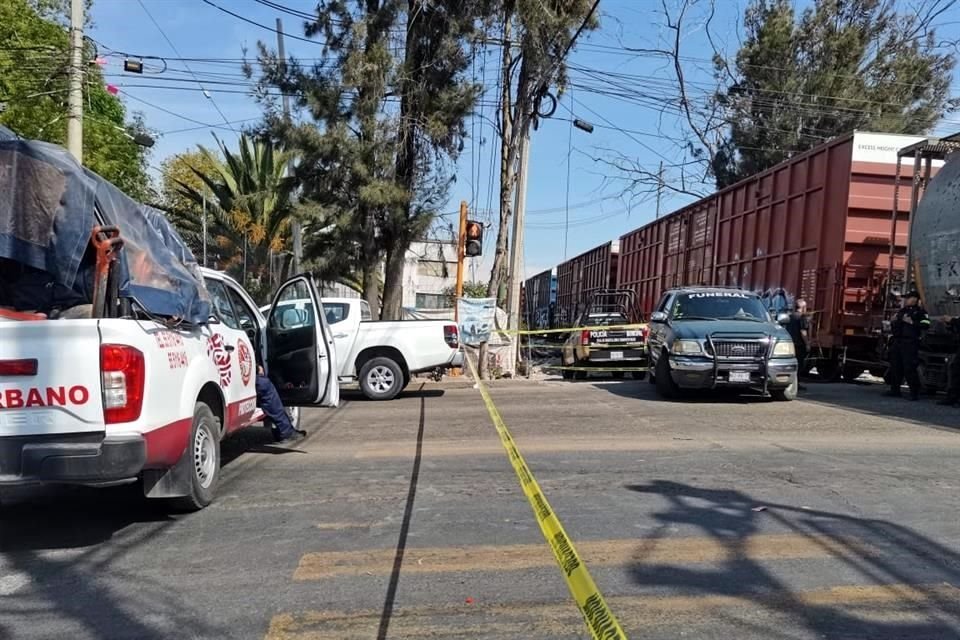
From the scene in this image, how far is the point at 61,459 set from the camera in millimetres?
4301

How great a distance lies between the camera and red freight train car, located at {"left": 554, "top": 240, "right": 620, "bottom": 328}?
27391 millimetres

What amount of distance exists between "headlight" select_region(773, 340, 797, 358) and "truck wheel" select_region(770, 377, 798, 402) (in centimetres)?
44

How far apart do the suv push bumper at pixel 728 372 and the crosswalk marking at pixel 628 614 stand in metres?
7.08

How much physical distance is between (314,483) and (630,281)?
1941 cm

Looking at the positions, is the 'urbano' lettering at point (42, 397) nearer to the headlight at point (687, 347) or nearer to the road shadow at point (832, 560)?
the road shadow at point (832, 560)

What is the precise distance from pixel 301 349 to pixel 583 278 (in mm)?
25047

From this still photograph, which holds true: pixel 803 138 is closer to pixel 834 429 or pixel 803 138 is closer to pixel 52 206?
pixel 834 429

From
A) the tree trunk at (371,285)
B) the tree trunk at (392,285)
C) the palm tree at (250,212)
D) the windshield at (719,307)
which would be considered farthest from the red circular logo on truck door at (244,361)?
the palm tree at (250,212)

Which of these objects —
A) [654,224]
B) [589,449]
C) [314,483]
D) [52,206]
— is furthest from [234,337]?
[654,224]

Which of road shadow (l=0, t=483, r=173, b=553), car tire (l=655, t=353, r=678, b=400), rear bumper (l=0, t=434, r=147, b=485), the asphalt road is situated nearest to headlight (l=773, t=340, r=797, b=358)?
car tire (l=655, t=353, r=678, b=400)

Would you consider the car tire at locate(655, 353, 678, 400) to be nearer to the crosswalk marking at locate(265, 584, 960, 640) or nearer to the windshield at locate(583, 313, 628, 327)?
the windshield at locate(583, 313, 628, 327)

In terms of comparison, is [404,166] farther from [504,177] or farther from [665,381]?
[665,381]

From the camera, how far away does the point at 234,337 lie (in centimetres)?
646

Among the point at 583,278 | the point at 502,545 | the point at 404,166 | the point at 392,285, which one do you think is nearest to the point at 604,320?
the point at 392,285
